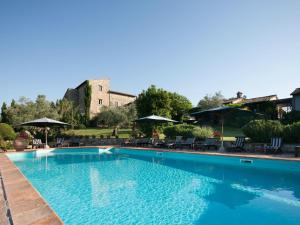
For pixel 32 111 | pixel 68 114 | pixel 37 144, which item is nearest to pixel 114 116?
pixel 68 114

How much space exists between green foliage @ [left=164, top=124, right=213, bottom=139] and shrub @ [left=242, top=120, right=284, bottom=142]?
10.4 feet

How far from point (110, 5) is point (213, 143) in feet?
33.3

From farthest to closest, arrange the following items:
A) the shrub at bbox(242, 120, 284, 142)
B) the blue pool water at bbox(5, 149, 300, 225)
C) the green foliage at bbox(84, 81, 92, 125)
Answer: the green foliage at bbox(84, 81, 92, 125)
the shrub at bbox(242, 120, 284, 142)
the blue pool water at bbox(5, 149, 300, 225)

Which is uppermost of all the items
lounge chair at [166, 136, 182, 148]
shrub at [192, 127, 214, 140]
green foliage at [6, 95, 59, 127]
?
green foliage at [6, 95, 59, 127]

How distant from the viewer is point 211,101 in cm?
3359

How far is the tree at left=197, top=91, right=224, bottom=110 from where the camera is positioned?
33.2 m

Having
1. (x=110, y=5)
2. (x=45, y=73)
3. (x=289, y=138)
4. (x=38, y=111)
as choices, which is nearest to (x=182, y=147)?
(x=289, y=138)

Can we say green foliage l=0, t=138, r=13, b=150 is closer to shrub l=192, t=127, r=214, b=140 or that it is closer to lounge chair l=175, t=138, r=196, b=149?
lounge chair l=175, t=138, r=196, b=149

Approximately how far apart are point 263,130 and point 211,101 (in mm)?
21360

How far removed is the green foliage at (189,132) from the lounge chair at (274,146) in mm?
4887

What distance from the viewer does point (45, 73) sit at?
19.8 metres

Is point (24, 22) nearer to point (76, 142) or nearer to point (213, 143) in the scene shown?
point (76, 142)

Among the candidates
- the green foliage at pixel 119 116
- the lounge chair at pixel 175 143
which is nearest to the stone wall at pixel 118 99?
the green foliage at pixel 119 116

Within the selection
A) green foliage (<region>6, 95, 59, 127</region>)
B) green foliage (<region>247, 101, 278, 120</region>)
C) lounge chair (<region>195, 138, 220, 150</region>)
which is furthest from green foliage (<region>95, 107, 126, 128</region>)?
green foliage (<region>247, 101, 278, 120</region>)
